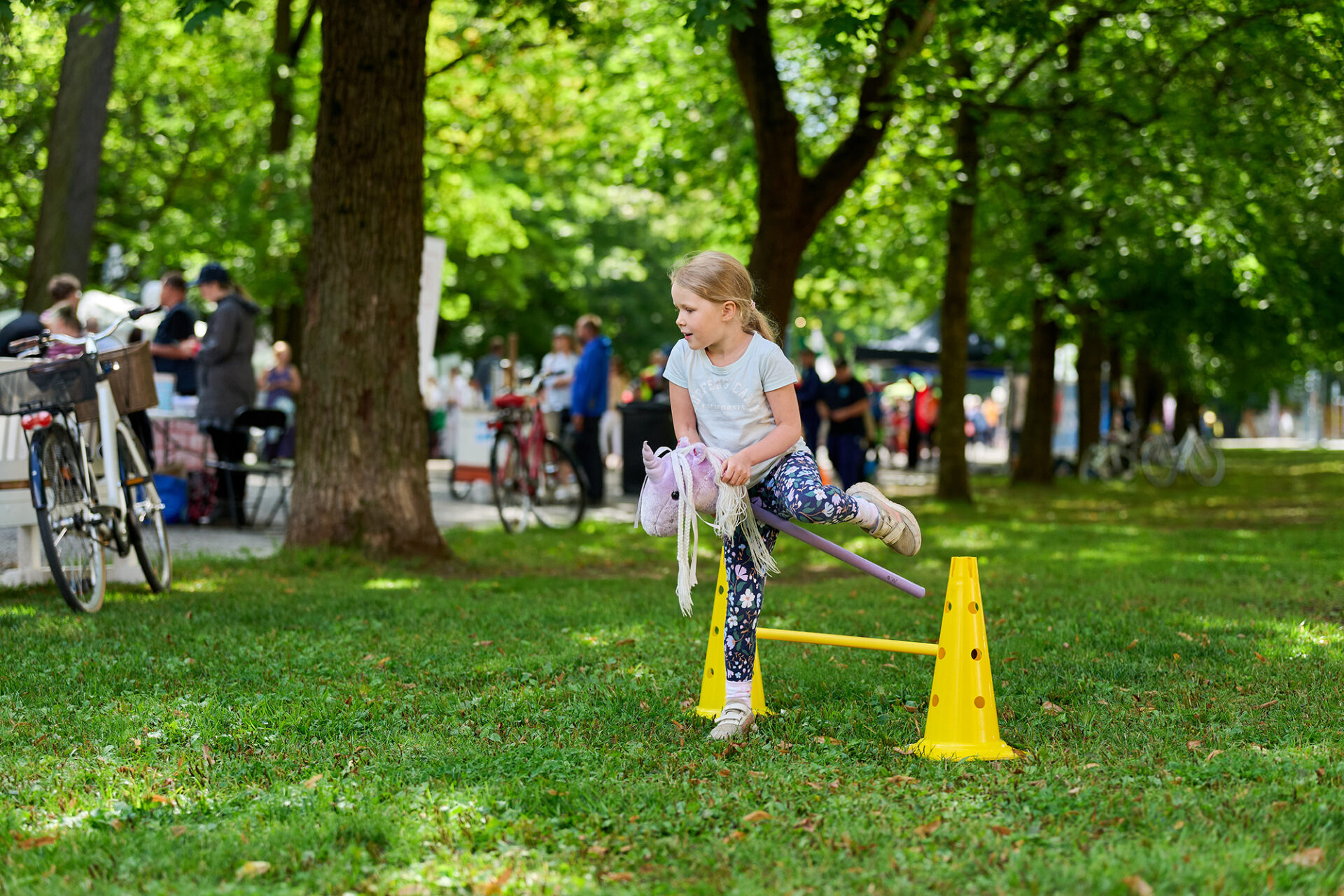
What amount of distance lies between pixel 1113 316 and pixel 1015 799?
19.4 m

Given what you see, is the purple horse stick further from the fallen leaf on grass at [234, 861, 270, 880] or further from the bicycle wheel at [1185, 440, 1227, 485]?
the bicycle wheel at [1185, 440, 1227, 485]

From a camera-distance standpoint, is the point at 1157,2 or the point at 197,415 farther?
the point at 1157,2


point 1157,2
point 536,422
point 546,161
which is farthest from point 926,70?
point 546,161

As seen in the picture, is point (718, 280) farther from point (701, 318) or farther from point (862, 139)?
point (862, 139)

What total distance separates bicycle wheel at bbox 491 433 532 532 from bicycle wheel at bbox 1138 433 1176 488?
15.2 meters

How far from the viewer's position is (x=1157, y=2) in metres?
12.9

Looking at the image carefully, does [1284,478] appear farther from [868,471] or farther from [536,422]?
[536,422]

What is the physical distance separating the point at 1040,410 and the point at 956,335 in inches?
196

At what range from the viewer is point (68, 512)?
6812mm

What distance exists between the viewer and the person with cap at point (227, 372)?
11.3 m

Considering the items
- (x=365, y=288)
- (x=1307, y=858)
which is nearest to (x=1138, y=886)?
(x=1307, y=858)

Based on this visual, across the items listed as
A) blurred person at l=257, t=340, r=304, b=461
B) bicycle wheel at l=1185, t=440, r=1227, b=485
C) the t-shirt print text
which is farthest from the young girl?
bicycle wheel at l=1185, t=440, r=1227, b=485

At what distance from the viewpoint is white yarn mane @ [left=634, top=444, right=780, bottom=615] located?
4.40 m

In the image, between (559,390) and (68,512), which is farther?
(559,390)
